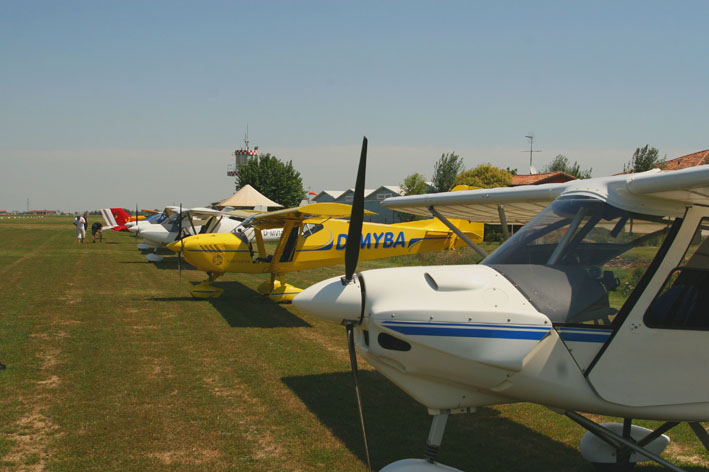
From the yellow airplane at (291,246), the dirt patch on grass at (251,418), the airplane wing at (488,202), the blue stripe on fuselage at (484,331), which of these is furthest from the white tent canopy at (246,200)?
the blue stripe on fuselage at (484,331)

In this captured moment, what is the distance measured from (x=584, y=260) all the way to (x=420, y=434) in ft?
8.27

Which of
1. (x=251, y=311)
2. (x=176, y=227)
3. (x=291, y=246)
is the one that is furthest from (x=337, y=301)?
(x=176, y=227)

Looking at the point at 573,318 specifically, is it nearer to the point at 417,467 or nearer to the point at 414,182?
the point at 417,467

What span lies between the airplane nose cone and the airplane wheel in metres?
2.53

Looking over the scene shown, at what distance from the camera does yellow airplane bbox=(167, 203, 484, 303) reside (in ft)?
44.1

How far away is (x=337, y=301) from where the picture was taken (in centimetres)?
386

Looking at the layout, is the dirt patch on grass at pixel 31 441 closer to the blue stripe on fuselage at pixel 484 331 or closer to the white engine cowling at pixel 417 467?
the white engine cowling at pixel 417 467

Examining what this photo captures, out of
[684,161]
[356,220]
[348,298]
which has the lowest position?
[348,298]

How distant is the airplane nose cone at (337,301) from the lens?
151 inches

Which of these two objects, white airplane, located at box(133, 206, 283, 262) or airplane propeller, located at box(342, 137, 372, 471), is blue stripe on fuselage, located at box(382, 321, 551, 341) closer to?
airplane propeller, located at box(342, 137, 372, 471)

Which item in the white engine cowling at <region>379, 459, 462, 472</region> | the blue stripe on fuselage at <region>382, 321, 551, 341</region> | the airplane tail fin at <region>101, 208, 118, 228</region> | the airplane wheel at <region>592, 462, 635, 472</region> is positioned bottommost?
the airplane tail fin at <region>101, 208, 118, 228</region>

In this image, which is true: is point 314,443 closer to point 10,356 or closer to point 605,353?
point 605,353

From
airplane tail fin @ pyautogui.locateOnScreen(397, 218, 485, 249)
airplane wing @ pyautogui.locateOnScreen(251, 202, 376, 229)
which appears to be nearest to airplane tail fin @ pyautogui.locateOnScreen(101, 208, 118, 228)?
airplane wing @ pyautogui.locateOnScreen(251, 202, 376, 229)

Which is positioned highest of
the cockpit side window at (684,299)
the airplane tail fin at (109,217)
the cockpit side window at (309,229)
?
the cockpit side window at (684,299)
